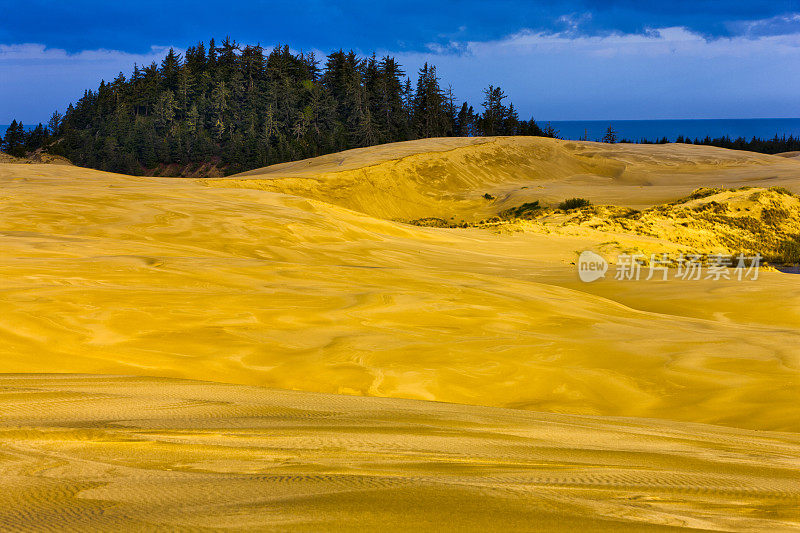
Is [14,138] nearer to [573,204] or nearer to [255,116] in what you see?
[255,116]

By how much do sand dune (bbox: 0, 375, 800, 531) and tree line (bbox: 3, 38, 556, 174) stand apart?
39.6 metres

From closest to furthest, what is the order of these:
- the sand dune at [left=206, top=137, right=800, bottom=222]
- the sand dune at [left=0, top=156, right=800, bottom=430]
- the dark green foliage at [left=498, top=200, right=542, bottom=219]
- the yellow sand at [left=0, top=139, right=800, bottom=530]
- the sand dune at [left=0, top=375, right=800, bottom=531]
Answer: the sand dune at [left=0, top=375, right=800, bottom=531] → the yellow sand at [left=0, top=139, right=800, bottom=530] → the sand dune at [left=0, top=156, right=800, bottom=430] → the dark green foliage at [left=498, top=200, right=542, bottom=219] → the sand dune at [left=206, top=137, right=800, bottom=222]

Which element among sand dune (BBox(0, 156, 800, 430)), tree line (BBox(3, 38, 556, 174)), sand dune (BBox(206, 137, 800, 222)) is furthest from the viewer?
tree line (BBox(3, 38, 556, 174))

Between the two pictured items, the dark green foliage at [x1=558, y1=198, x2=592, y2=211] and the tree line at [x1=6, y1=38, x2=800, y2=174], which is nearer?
the dark green foliage at [x1=558, y1=198, x2=592, y2=211]

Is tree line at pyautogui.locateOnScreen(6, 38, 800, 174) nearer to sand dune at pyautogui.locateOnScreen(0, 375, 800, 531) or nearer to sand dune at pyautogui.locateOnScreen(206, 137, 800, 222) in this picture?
sand dune at pyautogui.locateOnScreen(206, 137, 800, 222)

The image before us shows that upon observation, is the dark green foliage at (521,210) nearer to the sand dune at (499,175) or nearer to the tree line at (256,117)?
the sand dune at (499,175)

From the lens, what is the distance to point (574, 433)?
8.17 ft

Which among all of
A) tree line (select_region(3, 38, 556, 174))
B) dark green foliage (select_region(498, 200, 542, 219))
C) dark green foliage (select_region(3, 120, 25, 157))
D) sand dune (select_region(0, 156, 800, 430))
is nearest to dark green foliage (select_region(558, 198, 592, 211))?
dark green foliage (select_region(498, 200, 542, 219))

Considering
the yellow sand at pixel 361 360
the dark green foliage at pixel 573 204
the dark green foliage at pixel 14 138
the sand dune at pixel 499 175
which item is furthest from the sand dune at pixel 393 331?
the dark green foliage at pixel 14 138

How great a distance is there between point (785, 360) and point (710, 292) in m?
2.90

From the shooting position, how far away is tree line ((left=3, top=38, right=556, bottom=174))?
45312 mm

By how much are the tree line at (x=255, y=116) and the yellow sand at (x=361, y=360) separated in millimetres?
35214

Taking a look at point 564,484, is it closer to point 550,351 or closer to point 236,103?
point 550,351

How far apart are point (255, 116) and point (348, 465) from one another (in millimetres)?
47611
